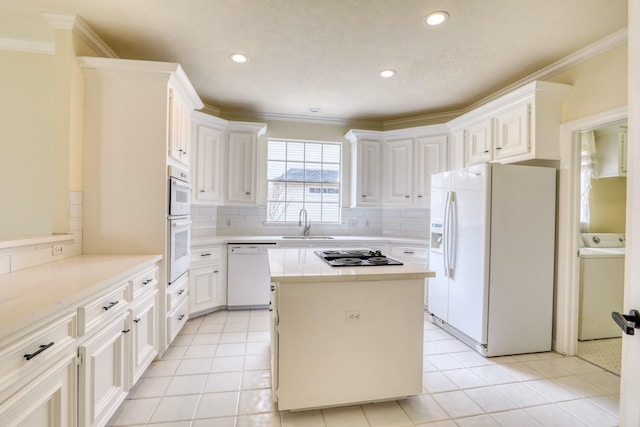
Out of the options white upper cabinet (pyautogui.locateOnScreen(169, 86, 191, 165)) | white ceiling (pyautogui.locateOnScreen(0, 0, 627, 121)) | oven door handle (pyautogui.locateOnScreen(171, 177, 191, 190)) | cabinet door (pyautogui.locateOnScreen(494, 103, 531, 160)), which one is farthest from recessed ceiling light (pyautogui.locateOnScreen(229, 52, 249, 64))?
cabinet door (pyautogui.locateOnScreen(494, 103, 531, 160))

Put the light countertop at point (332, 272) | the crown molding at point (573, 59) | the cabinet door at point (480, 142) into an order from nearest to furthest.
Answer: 1. the light countertop at point (332, 272)
2. the crown molding at point (573, 59)
3. the cabinet door at point (480, 142)

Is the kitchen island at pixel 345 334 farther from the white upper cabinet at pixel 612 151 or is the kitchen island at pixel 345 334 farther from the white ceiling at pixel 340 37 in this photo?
the white upper cabinet at pixel 612 151

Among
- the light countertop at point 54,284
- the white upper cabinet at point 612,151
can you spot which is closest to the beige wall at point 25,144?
the light countertop at point 54,284

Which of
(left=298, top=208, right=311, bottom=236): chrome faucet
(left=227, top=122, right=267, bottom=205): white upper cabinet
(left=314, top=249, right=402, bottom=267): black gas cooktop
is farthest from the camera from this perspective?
(left=298, top=208, right=311, bottom=236): chrome faucet

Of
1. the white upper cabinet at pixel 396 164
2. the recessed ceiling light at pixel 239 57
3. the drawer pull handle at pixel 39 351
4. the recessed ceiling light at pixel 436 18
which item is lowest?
the drawer pull handle at pixel 39 351

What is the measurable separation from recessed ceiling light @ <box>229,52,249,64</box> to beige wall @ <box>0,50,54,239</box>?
1.41 metres

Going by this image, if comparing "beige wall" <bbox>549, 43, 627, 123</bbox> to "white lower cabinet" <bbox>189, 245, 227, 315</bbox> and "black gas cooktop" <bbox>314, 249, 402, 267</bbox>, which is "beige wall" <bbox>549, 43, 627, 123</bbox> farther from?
"white lower cabinet" <bbox>189, 245, 227, 315</bbox>

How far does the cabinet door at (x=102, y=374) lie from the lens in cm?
137

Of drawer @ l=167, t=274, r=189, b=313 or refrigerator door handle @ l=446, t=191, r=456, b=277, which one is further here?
refrigerator door handle @ l=446, t=191, r=456, b=277

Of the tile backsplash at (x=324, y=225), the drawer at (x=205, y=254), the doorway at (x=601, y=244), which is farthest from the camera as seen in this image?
the tile backsplash at (x=324, y=225)

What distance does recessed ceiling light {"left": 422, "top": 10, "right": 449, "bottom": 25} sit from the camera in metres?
2.02

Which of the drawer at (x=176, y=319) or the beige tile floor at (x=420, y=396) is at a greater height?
the drawer at (x=176, y=319)

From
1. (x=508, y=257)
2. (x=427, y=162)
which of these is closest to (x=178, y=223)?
(x=508, y=257)

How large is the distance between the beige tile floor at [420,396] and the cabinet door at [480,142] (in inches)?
77.3
